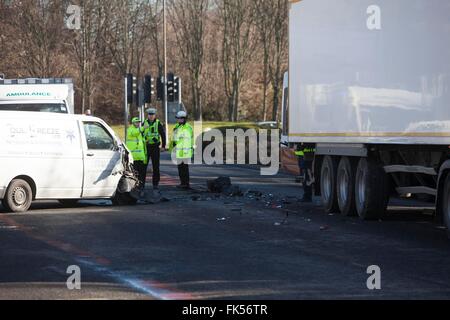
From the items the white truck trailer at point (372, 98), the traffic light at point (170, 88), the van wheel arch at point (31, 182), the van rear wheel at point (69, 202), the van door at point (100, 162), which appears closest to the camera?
the white truck trailer at point (372, 98)

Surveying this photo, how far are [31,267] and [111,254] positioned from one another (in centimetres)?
126

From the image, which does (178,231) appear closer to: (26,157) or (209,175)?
(26,157)

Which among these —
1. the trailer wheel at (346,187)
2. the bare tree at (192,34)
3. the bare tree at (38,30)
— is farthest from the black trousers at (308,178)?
the bare tree at (192,34)

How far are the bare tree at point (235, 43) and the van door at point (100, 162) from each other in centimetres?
Result: 4815

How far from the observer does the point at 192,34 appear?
226ft

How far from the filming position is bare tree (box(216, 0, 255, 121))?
66875mm

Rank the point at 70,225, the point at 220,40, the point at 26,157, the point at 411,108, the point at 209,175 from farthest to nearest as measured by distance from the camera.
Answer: the point at 220,40, the point at 209,175, the point at 26,157, the point at 70,225, the point at 411,108

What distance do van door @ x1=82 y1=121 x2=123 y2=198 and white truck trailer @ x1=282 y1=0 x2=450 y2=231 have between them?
11.0ft

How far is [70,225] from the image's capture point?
15.1m

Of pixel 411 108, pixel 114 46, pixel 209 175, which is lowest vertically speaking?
pixel 209 175

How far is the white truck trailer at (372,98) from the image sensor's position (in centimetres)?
1345

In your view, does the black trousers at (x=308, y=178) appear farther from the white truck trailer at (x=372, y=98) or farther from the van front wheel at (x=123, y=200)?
the van front wheel at (x=123, y=200)
